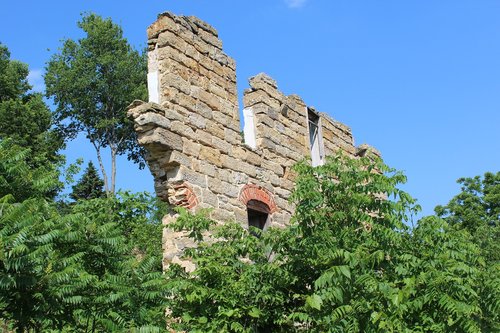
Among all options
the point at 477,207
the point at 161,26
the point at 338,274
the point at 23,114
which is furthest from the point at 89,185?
the point at 338,274

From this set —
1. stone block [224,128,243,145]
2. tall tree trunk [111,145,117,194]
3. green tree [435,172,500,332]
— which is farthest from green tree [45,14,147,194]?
stone block [224,128,243,145]

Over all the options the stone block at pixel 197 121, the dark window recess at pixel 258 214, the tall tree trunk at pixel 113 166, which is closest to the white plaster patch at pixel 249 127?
the dark window recess at pixel 258 214

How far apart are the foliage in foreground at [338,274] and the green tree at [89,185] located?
2369cm

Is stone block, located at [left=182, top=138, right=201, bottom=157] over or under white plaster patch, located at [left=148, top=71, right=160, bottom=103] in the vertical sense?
under

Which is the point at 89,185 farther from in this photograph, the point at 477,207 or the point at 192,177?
the point at 192,177

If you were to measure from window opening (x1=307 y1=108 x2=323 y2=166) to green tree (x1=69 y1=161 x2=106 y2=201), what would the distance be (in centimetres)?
1925

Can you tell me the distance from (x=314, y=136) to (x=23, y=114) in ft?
60.2

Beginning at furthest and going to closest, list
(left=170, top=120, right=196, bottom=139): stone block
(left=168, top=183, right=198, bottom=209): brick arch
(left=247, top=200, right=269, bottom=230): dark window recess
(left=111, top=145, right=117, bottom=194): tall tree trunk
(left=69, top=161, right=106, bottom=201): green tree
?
(left=111, top=145, right=117, bottom=194): tall tree trunk, (left=69, top=161, right=106, bottom=201): green tree, (left=247, top=200, right=269, bottom=230): dark window recess, (left=170, top=120, right=196, bottom=139): stone block, (left=168, top=183, right=198, bottom=209): brick arch

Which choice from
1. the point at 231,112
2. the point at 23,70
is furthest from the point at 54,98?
the point at 231,112

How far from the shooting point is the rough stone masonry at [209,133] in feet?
28.9

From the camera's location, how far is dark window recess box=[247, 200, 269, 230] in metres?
10.4

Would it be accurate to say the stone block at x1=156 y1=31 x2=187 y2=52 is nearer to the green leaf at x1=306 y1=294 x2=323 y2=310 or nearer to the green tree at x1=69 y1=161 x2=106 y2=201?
the green leaf at x1=306 y1=294 x2=323 y2=310

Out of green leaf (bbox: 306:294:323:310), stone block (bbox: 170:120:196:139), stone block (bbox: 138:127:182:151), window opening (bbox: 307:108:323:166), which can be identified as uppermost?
window opening (bbox: 307:108:323:166)

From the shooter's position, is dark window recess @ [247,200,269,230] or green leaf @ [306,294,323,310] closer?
green leaf @ [306,294,323,310]
